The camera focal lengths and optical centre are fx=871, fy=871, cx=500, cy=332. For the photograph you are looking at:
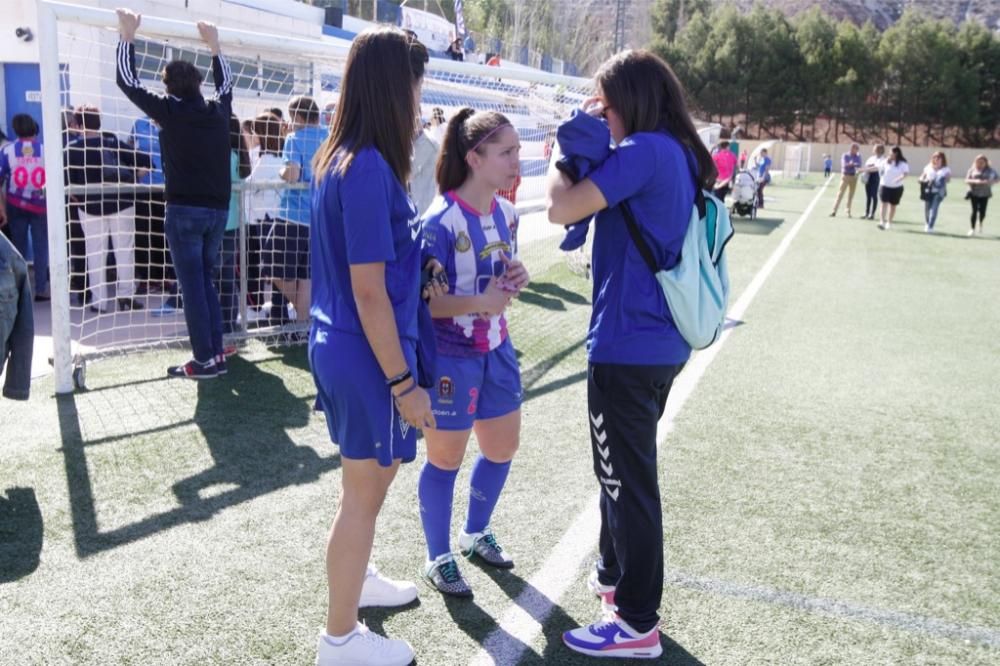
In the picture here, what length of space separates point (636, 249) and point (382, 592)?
63.0 inches

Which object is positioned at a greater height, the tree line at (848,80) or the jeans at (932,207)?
the tree line at (848,80)

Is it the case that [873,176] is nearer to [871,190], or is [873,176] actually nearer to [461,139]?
[871,190]

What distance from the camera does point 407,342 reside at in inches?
101

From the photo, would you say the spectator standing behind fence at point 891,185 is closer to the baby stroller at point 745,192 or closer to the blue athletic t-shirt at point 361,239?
the baby stroller at point 745,192

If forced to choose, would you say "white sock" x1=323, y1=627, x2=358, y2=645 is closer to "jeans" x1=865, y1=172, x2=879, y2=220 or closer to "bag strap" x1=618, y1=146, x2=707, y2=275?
"bag strap" x1=618, y1=146, x2=707, y2=275

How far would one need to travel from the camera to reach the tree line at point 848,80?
62.6m

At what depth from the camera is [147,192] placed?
7.61m

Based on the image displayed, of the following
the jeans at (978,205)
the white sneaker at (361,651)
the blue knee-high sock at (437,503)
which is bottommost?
the white sneaker at (361,651)

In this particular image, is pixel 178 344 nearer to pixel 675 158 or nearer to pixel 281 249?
pixel 281 249

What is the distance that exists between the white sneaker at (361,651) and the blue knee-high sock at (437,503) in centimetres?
62

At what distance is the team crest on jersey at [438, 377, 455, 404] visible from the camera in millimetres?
3246

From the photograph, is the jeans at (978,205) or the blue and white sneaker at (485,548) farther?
the jeans at (978,205)

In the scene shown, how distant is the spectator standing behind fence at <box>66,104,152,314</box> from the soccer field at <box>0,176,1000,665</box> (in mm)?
1387

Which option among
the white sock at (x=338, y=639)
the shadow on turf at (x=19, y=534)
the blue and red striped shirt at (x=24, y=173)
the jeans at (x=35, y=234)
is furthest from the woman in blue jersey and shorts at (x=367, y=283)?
the jeans at (x=35, y=234)
